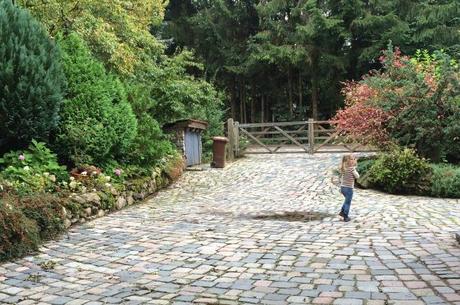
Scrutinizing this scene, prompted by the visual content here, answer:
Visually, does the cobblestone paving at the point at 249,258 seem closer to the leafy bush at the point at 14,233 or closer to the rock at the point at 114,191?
the leafy bush at the point at 14,233

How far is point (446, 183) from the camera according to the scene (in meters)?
9.72

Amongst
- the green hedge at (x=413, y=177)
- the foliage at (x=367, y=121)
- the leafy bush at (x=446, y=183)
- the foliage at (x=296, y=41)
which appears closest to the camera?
the leafy bush at (x=446, y=183)

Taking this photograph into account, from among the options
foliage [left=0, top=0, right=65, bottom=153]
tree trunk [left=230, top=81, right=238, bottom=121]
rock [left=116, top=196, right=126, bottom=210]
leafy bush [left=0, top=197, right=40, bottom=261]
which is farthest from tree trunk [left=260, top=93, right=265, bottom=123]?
leafy bush [left=0, top=197, right=40, bottom=261]

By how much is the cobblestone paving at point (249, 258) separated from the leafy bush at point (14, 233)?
181 mm

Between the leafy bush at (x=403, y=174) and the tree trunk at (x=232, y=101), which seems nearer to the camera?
the leafy bush at (x=403, y=174)

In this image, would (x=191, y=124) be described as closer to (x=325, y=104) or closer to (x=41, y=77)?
(x=41, y=77)

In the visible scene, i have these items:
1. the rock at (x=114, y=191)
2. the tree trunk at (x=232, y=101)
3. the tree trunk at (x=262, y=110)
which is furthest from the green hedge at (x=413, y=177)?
the tree trunk at (x=232, y=101)

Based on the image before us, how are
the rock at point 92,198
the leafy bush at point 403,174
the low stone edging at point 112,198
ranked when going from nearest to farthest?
the low stone edging at point 112,198, the rock at point 92,198, the leafy bush at point 403,174

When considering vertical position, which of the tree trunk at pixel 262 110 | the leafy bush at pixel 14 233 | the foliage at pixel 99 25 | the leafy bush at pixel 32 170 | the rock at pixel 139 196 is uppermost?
the foliage at pixel 99 25

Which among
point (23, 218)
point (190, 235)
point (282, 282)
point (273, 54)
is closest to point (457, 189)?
point (190, 235)

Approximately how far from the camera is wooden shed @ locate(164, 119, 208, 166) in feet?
46.8

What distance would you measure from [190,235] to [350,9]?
1725cm

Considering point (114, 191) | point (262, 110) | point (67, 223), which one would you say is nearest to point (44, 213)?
point (67, 223)

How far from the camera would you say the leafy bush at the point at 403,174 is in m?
10.2
